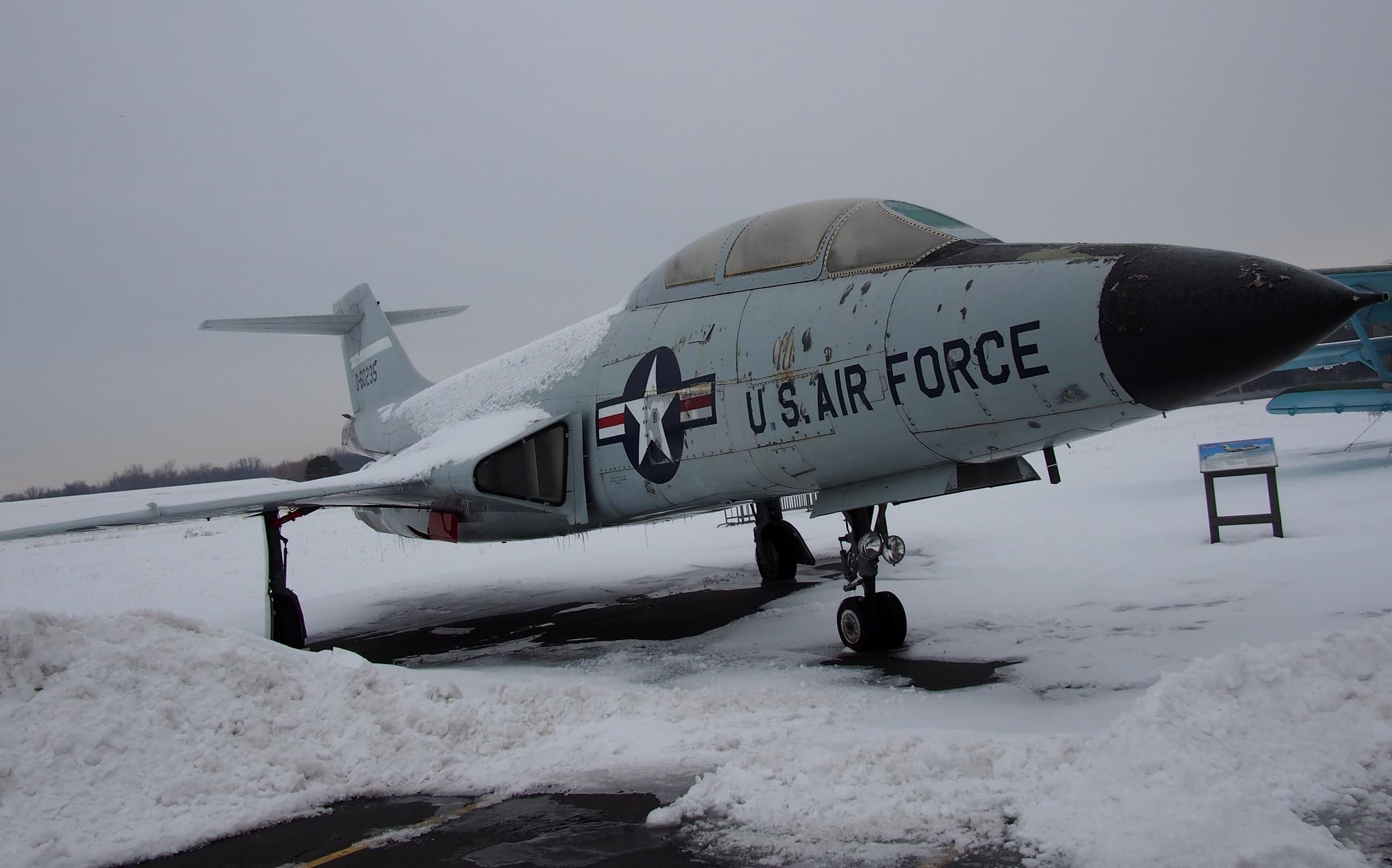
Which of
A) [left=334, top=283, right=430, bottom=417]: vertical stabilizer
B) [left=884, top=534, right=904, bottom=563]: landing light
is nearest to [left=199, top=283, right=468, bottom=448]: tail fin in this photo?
[left=334, top=283, right=430, bottom=417]: vertical stabilizer

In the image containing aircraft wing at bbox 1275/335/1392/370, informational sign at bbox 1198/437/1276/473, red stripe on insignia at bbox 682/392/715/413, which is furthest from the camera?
aircraft wing at bbox 1275/335/1392/370

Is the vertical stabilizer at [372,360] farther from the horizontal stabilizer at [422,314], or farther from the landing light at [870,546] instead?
the landing light at [870,546]

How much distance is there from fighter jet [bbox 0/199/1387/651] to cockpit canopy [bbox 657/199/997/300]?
0.06 feet

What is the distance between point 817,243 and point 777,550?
19.6 feet

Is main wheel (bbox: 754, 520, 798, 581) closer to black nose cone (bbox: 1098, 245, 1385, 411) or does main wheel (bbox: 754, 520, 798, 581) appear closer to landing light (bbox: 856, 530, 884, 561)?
landing light (bbox: 856, 530, 884, 561)

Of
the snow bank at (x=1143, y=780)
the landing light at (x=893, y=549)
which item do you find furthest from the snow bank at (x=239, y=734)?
the landing light at (x=893, y=549)

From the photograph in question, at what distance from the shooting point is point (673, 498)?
24.6 ft

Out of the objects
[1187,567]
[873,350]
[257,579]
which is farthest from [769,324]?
[257,579]

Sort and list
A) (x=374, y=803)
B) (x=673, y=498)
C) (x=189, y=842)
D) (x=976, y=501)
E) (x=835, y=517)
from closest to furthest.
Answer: (x=189, y=842), (x=374, y=803), (x=673, y=498), (x=976, y=501), (x=835, y=517)

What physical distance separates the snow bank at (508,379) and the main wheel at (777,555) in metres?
3.88

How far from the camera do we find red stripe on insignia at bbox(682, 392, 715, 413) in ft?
22.5

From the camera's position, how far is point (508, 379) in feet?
33.7

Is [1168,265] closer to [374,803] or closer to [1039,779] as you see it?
[1039,779]

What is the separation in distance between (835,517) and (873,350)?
15.1 meters
